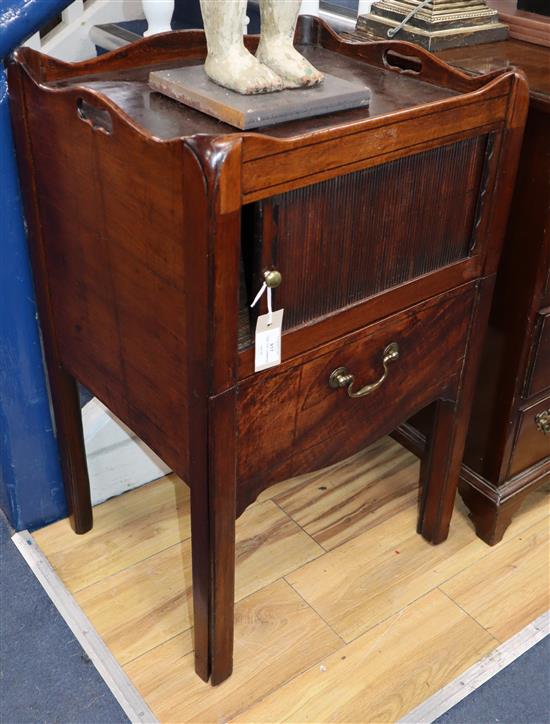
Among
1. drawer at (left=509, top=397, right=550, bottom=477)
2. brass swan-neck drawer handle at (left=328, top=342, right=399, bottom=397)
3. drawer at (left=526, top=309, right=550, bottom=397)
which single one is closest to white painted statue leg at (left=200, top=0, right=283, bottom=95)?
brass swan-neck drawer handle at (left=328, top=342, right=399, bottom=397)

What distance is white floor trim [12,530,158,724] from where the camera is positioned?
3.99 feet

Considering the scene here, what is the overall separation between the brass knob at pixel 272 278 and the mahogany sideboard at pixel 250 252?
0.01 meters

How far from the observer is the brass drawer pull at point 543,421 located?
4.66 feet

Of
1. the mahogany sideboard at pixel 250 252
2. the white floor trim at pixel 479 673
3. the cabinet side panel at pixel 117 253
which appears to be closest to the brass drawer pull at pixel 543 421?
the mahogany sideboard at pixel 250 252

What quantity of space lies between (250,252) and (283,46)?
0.93 feet

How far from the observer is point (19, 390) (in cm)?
135

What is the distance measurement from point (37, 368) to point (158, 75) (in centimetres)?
58

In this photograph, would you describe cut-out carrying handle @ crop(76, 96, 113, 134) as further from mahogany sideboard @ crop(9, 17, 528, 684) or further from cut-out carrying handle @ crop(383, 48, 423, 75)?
cut-out carrying handle @ crop(383, 48, 423, 75)

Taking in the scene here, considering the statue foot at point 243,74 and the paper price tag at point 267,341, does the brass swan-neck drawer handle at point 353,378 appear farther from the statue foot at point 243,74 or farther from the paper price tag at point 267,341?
the statue foot at point 243,74

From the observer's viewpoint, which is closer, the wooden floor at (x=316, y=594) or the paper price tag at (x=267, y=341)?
the paper price tag at (x=267, y=341)

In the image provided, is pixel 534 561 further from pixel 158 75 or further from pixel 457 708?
pixel 158 75

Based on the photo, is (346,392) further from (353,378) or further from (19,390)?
(19,390)

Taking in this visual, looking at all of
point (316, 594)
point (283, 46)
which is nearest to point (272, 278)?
point (283, 46)

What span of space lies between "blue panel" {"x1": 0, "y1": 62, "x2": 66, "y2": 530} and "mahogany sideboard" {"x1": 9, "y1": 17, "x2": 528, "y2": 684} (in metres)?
0.04
